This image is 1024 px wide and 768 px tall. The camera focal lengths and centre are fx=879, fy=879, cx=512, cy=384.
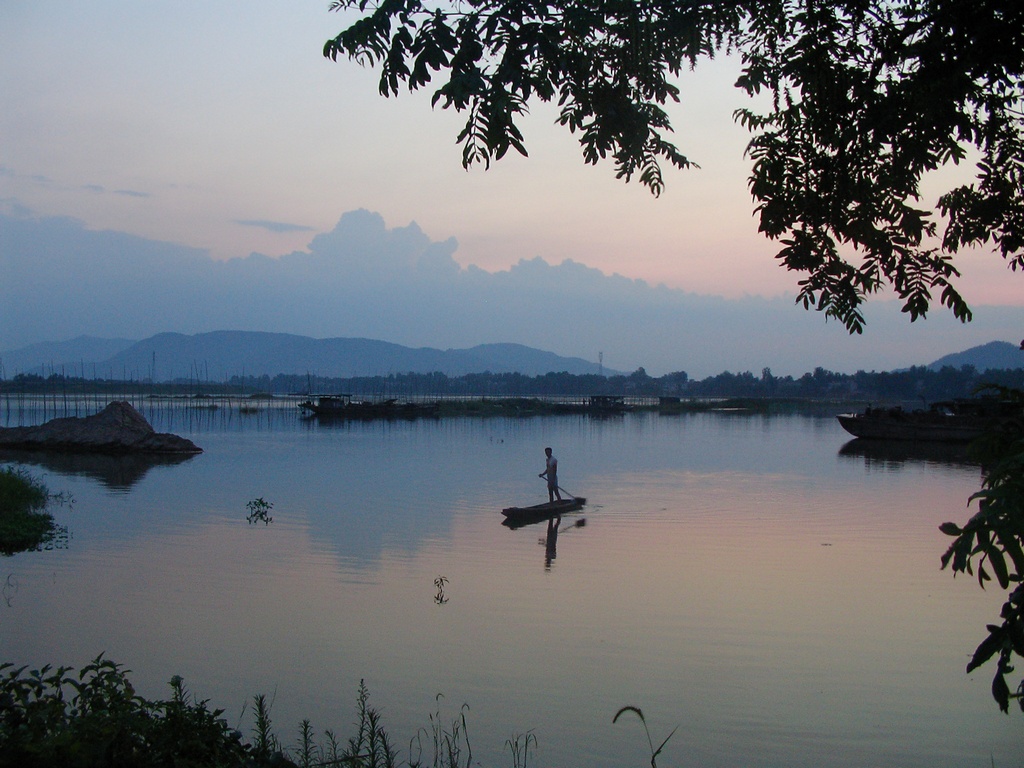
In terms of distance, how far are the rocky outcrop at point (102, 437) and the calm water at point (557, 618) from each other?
10.9 meters

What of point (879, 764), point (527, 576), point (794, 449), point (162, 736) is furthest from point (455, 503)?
point (794, 449)

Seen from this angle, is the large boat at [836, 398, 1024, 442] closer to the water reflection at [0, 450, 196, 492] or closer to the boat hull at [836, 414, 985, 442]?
the boat hull at [836, 414, 985, 442]

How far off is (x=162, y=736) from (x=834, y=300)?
15.1 feet

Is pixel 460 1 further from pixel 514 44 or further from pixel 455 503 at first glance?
pixel 455 503

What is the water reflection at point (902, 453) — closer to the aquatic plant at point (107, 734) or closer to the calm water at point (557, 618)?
the calm water at point (557, 618)

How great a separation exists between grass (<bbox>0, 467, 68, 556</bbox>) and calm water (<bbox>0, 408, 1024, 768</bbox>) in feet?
1.62

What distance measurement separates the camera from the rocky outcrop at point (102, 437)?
106 ft

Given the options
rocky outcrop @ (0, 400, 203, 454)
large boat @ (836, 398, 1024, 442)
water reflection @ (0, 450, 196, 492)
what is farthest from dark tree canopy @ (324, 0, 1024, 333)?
large boat @ (836, 398, 1024, 442)

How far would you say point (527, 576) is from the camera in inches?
488

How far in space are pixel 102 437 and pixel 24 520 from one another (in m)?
18.5

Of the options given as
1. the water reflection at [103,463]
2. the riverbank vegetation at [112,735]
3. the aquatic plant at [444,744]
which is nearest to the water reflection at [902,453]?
the water reflection at [103,463]

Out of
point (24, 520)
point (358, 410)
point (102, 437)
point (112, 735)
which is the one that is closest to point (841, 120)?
point (112, 735)

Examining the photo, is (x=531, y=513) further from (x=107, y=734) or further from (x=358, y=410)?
(x=358, y=410)

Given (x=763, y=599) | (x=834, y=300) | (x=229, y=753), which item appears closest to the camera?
(x=229, y=753)
